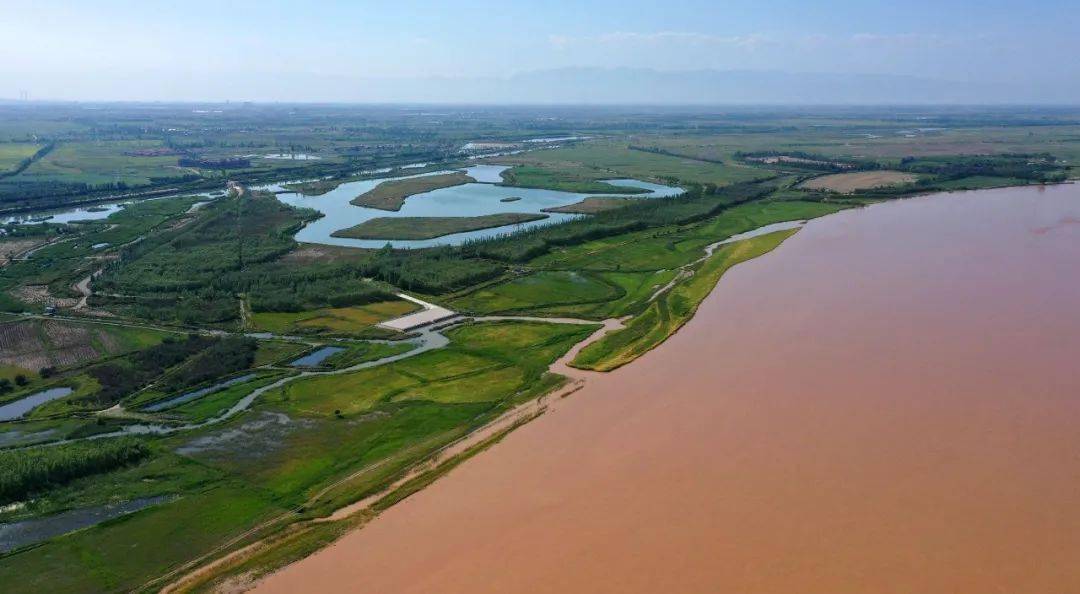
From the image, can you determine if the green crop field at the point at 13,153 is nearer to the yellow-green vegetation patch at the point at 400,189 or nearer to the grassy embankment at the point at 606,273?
the yellow-green vegetation patch at the point at 400,189

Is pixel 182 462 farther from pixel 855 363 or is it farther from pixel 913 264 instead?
pixel 913 264

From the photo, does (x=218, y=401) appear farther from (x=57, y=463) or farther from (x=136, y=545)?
(x=136, y=545)

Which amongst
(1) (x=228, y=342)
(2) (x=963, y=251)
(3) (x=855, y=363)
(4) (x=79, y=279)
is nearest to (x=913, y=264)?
(2) (x=963, y=251)

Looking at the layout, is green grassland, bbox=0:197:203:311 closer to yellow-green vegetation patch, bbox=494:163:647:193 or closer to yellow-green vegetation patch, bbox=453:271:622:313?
yellow-green vegetation patch, bbox=453:271:622:313

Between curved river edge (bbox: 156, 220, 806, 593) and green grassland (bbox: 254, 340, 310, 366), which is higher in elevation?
green grassland (bbox: 254, 340, 310, 366)

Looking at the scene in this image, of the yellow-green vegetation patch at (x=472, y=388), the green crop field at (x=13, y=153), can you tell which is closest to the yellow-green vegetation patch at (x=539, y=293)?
the yellow-green vegetation patch at (x=472, y=388)

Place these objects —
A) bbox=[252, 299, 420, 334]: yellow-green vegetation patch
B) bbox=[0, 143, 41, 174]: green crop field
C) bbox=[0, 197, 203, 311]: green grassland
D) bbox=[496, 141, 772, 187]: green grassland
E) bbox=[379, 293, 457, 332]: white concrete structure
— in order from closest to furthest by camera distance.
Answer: bbox=[252, 299, 420, 334]: yellow-green vegetation patch < bbox=[379, 293, 457, 332]: white concrete structure < bbox=[0, 197, 203, 311]: green grassland < bbox=[496, 141, 772, 187]: green grassland < bbox=[0, 143, 41, 174]: green crop field

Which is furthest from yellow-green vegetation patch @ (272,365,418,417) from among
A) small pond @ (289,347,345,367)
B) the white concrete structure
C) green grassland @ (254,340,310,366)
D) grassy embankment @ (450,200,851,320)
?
grassy embankment @ (450,200,851,320)
